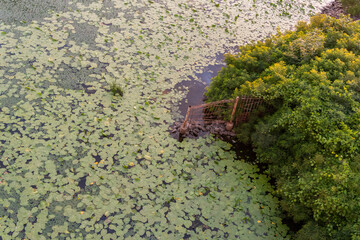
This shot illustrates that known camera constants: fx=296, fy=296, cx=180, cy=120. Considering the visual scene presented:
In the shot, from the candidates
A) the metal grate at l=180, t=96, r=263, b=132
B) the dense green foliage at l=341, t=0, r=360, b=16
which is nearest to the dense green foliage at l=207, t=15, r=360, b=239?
the metal grate at l=180, t=96, r=263, b=132

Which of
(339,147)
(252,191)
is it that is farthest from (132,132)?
(339,147)

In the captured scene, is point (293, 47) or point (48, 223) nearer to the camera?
point (48, 223)

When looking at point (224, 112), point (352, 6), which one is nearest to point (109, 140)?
point (224, 112)

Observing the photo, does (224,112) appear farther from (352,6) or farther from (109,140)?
(352,6)

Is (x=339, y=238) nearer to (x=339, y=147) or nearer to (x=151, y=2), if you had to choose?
(x=339, y=147)

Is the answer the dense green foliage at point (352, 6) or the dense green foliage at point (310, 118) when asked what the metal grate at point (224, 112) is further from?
the dense green foliage at point (352, 6)

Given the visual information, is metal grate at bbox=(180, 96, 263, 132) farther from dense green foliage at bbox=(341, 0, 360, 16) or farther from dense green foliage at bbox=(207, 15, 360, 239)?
dense green foliage at bbox=(341, 0, 360, 16)
